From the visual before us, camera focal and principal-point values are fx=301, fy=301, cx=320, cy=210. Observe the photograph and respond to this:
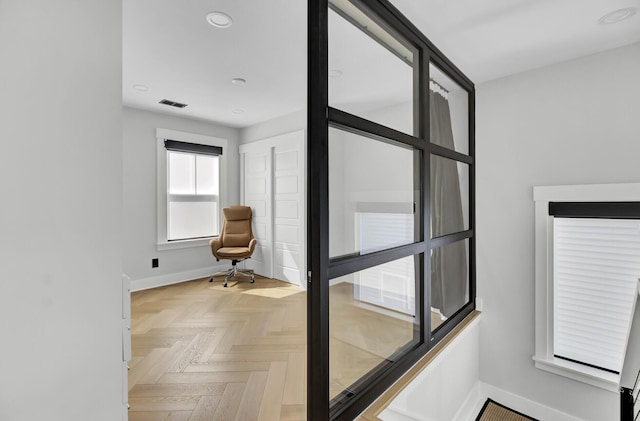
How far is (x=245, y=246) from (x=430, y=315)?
3555 mm

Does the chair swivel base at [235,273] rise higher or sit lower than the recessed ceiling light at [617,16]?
lower

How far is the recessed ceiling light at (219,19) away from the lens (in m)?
2.03

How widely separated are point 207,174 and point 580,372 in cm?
508

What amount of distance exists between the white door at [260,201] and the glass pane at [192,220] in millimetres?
631

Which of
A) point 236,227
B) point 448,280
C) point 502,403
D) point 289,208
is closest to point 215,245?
point 236,227

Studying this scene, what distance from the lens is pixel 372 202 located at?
1.57 m

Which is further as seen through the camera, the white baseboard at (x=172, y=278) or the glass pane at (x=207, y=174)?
the glass pane at (x=207, y=174)

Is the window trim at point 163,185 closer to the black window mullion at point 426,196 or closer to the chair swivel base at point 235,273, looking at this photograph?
the chair swivel base at point 235,273

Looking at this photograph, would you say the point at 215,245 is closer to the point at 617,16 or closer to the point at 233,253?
the point at 233,253

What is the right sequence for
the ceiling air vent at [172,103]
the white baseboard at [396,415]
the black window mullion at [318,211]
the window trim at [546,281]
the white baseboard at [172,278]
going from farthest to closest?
the white baseboard at [172,278] → the ceiling air vent at [172,103] → the window trim at [546,281] → the white baseboard at [396,415] → the black window mullion at [318,211]

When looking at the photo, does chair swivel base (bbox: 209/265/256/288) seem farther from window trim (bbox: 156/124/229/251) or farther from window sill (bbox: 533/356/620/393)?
window sill (bbox: 533/356/620/393)

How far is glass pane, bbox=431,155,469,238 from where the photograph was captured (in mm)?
2060

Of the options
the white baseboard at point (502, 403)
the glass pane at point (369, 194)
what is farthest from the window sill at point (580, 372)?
the glass pane at point (369, 194)

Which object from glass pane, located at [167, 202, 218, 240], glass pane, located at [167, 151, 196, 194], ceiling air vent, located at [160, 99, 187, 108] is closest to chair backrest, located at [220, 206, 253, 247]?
glass pane, located at [167, 202, 218, 240]
